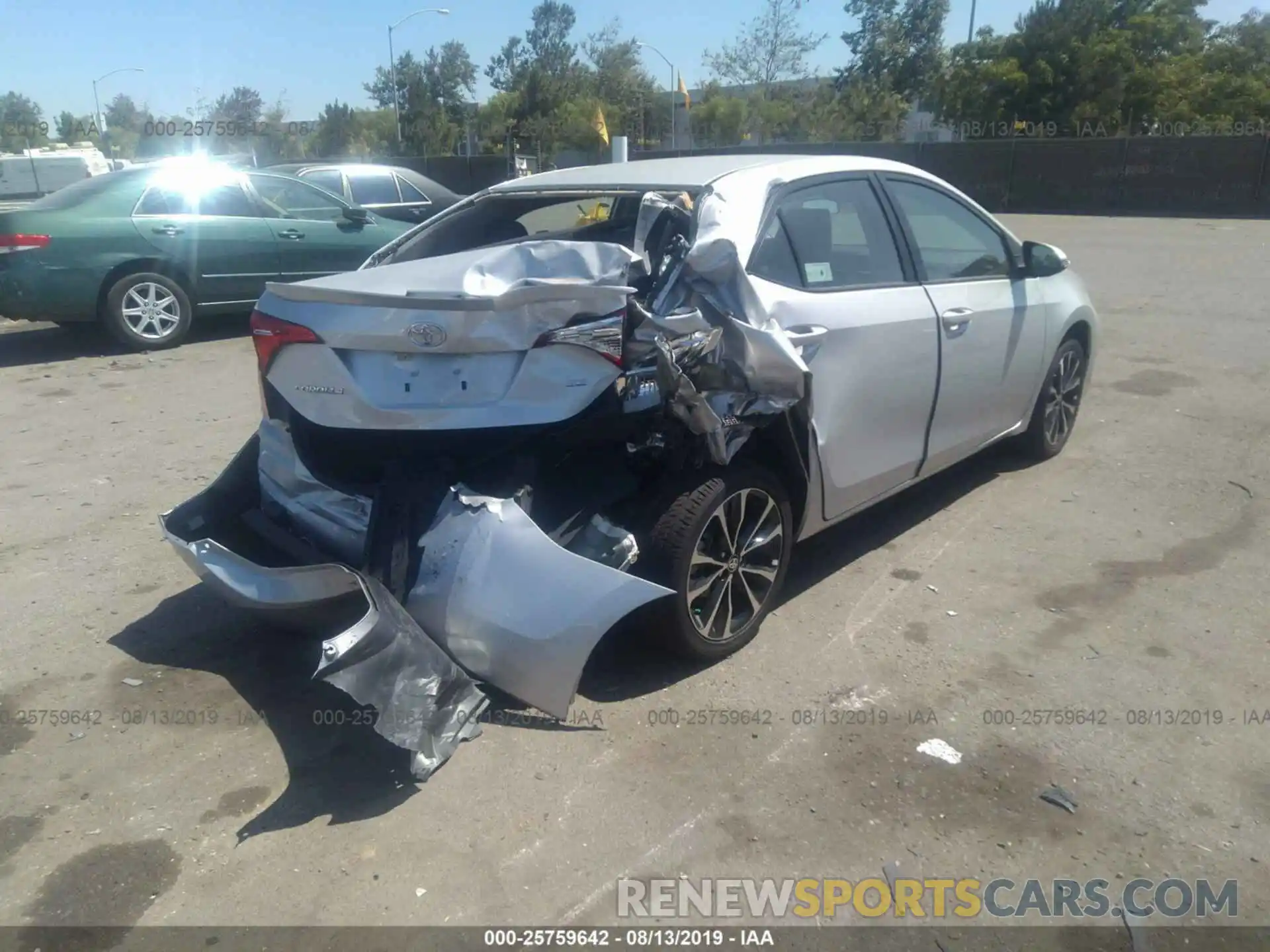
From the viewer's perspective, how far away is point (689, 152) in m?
36.0

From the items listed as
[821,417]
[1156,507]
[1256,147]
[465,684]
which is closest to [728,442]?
[821,417]

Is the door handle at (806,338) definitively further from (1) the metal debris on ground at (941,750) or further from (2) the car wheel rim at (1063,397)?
(2) the car wheel rim at (1063,397)

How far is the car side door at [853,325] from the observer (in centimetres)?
378

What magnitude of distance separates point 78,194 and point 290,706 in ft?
24.3

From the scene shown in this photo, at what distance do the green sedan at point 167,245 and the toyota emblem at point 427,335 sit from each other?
6821 mm

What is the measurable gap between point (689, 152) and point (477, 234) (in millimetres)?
33059

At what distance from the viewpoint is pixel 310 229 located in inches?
396

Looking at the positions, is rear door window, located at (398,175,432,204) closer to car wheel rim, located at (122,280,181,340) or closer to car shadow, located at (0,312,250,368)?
car shadow, located at (0,312,250,368)

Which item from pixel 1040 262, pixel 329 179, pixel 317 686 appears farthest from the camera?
pixel 329 179

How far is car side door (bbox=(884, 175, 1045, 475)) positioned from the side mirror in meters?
0.05

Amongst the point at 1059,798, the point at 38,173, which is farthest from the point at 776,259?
the point at 38,173

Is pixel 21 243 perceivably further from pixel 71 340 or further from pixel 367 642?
pixel 367 642

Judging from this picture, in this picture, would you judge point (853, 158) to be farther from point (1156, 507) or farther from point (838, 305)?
point (1156, 507)

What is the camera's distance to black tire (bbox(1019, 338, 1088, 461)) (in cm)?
564
